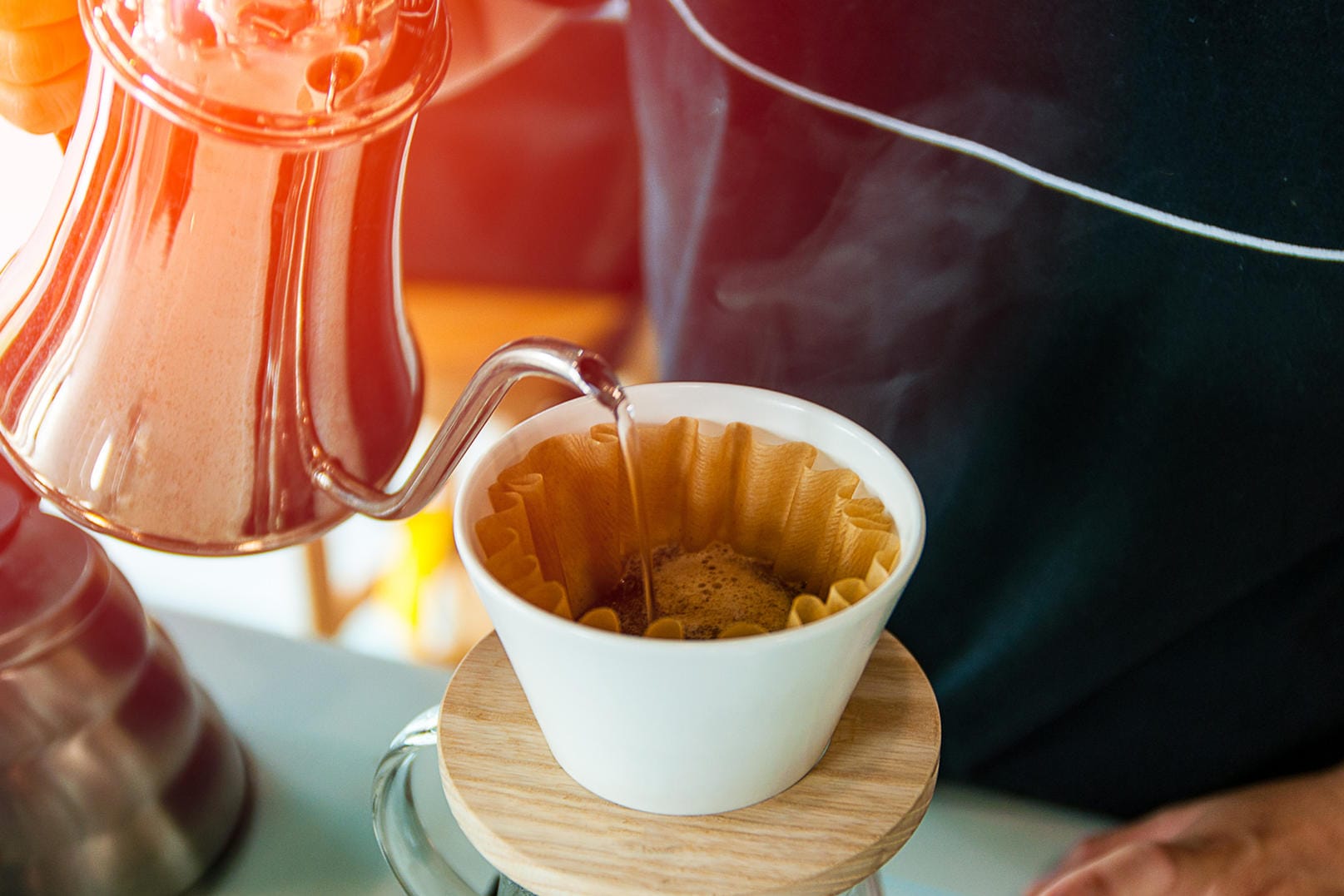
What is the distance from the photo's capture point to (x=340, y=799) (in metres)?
0.61

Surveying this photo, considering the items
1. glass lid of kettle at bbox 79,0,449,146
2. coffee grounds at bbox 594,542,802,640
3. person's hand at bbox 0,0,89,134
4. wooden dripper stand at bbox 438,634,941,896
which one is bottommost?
wooden dripper stand at bbox 438,634,941,896

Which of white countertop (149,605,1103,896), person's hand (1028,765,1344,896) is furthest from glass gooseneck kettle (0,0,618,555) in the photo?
person's hand (1028,765,1344,896)

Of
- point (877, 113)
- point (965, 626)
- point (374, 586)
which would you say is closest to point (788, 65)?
point (877, 113)

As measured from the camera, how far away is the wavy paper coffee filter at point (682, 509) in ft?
1.11

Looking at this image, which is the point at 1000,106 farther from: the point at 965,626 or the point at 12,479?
the point at 12,479

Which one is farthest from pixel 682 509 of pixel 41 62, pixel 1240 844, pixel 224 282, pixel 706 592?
pixel 1240 844

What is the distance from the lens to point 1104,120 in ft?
1.72

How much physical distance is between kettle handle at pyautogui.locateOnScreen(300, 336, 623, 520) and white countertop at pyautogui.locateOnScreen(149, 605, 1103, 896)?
0.70ft

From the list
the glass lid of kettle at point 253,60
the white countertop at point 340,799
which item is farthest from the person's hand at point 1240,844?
the glass lid of kettle at point 253,60

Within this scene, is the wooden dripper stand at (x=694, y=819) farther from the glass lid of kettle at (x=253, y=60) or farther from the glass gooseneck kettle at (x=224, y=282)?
the glass lid of kettle at (x=253, y=60)

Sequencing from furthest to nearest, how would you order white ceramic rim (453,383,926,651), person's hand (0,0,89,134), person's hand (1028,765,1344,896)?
person's hand (1028,765,1344,896), person's hand (0,0,89,134), white ceramic rim (453,383,926,651)

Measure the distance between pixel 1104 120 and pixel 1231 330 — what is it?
0.12 metres

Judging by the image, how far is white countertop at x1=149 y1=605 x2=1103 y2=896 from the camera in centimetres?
57

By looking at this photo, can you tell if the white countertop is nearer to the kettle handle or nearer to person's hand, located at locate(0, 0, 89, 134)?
the kettle handle
